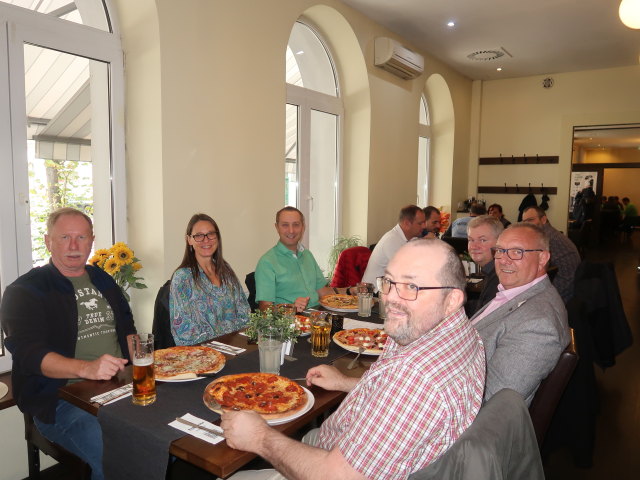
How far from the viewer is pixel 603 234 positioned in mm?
14352

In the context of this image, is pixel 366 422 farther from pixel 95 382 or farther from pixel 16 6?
pixel 16 6

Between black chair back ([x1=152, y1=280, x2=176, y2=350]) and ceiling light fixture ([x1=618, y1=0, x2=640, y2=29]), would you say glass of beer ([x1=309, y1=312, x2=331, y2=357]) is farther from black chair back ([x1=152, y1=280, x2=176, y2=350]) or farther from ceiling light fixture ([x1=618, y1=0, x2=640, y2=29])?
ceiling light fixture ([x1=618, y1=0, x2=640, y2=29])

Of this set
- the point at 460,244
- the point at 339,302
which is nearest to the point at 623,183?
the point at 460,244

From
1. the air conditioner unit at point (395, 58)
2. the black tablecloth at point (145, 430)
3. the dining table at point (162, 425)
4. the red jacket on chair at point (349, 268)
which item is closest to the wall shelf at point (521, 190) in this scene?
the air conditioner unit at point (395, 58)

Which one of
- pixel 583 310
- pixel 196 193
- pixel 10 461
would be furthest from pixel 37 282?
pixel 583 310

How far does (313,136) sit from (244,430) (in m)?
4.15

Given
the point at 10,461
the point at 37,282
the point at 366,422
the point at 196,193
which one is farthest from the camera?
the point at 196,193

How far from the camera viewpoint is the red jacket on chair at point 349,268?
3768 mm

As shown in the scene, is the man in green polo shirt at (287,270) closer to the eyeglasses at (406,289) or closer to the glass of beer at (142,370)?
the glass of beer at (142,370)

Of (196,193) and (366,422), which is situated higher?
(196,193)

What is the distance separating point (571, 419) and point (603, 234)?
1418 centimetres

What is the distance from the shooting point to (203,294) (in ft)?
7.52

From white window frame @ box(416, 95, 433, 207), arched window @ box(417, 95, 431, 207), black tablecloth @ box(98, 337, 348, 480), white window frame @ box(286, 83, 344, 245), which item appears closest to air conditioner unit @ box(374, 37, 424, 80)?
white window frame @ box(286, 83, 344, 245)

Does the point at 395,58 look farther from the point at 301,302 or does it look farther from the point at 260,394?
the point at 260,394
